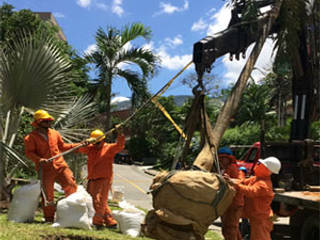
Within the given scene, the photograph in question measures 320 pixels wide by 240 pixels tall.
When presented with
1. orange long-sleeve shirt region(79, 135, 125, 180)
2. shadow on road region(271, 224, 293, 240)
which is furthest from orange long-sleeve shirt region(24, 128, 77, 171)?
shadow on road region(271, 224, 293, 240)

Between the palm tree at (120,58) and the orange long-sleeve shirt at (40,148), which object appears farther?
the palm tree at (120,58)

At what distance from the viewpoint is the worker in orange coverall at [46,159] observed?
549cm

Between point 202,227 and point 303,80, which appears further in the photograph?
point 303,80

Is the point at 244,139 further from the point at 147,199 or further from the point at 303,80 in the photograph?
the point at 303,80

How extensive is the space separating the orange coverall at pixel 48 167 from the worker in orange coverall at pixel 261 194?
250cm

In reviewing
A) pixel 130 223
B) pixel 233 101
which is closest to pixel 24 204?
pixel 130 223

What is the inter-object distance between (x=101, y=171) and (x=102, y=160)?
17cm

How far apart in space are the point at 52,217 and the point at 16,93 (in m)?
2.23

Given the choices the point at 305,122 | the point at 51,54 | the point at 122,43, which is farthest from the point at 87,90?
the point at 305,122

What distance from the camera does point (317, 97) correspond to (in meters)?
7.34

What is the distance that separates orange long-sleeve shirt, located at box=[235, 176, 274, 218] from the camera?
451 cm

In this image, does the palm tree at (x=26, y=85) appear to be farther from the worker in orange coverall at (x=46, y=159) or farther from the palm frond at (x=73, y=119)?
the worker in orange coverall at (x=46, y=159)

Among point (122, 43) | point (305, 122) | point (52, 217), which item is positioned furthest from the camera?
point (122, 43)

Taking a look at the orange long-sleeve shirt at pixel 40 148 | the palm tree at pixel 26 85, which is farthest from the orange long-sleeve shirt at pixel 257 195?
the palm tree at pixel 26 85
